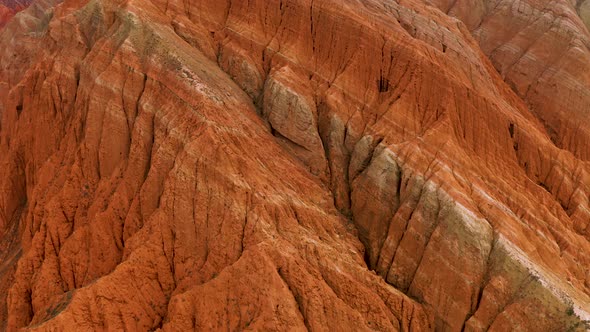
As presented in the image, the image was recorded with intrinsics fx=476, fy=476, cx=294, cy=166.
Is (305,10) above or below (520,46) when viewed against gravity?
below

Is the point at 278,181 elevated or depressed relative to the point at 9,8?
elevated

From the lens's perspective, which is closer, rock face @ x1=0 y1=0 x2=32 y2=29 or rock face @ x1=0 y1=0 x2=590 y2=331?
rock face @ x1=0 y1=0 x2=590 y2=331

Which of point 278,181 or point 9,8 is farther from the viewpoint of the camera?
point 9,8

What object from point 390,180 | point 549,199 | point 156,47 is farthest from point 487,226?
point 156,47

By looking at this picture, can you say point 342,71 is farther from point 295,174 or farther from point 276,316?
point 276,316

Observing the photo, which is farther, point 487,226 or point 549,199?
point 549,199

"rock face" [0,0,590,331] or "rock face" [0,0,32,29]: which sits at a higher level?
"rock face" [0,0,590,331]

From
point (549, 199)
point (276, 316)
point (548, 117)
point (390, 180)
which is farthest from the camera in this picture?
point (548, 117)

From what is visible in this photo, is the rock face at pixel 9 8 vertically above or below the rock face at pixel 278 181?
below
